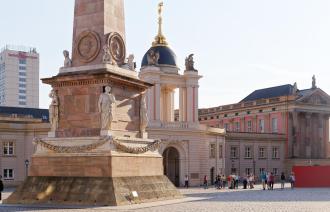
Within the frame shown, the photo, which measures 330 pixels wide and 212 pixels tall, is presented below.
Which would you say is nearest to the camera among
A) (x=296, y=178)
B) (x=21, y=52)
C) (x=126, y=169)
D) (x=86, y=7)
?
(x=126, y=169)

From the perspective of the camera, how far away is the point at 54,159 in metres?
26.9

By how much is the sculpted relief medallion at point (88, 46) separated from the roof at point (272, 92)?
68.0 m

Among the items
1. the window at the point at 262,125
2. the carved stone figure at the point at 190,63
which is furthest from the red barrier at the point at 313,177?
the window at the point at 262,125

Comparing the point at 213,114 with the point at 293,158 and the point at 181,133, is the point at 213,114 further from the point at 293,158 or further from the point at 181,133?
the point at 181,133

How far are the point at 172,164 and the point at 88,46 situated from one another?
3817cm

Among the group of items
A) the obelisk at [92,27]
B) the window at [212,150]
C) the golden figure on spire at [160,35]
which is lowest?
the window at [212,150]

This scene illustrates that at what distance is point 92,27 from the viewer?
28266mm

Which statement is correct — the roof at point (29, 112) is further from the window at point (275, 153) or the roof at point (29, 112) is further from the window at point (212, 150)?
the window at point (275, 153)

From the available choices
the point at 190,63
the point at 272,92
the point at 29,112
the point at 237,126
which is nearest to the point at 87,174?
the point at 190,63

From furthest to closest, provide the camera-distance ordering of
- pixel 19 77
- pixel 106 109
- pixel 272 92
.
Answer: pixel 19 77
pixel 272 92
pixel 106 109

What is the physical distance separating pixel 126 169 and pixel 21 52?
508 feet

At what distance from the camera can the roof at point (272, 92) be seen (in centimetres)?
9500

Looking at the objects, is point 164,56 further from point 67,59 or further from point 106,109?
point 106,109

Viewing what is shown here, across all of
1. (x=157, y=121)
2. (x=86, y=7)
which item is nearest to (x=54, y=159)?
(x=86, y=7)
